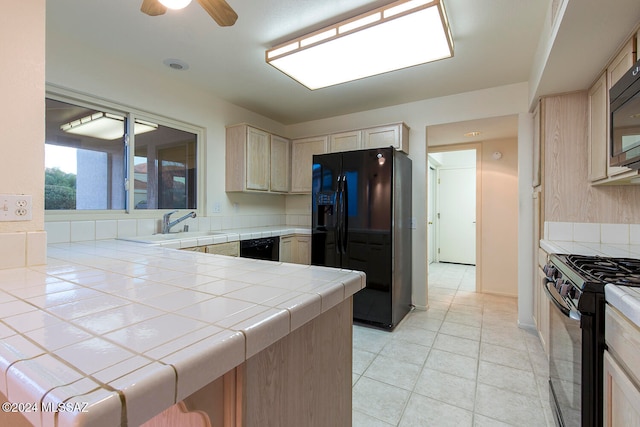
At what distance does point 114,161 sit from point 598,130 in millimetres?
3693

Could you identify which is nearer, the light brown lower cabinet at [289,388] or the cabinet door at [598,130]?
the light brown lower cabinet at [289,388]

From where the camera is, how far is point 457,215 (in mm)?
5906

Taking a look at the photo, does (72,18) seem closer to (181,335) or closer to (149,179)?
(149,179)

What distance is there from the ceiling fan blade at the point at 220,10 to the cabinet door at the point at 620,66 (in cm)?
200

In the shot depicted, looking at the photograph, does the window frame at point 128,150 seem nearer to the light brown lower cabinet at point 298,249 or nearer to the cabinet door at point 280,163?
the cabinet door at point 280,163

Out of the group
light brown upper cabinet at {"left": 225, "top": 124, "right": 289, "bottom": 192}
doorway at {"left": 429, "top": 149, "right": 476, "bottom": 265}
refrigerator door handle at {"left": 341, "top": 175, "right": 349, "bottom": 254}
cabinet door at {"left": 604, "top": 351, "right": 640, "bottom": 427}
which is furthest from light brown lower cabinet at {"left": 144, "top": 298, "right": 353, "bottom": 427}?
doorway at {"left": 429, "top": 149, "right": 476, "bottom": 265}

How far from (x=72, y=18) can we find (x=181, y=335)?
2445 millimetres

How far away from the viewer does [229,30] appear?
6.75 ft

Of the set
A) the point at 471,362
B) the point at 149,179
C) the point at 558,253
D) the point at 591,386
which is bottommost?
the point at 471,362

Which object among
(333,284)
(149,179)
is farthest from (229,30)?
(333,284)

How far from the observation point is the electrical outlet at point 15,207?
1.16 metres

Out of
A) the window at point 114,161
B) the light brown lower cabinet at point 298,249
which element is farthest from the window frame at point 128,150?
the light brown lower cabinet at point 298,249

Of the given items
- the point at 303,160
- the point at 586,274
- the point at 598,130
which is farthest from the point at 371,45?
the point at 303,160

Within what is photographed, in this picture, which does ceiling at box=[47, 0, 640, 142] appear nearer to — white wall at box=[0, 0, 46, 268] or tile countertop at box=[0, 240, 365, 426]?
white wall at box=[0, 0, 46, 268]
